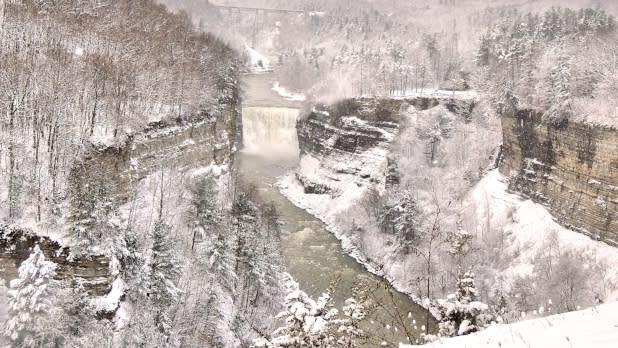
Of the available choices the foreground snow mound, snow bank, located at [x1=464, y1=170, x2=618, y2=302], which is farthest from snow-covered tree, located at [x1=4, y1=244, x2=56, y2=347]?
snow bank, located at [x1=464, y1=170, x2=618, y2=302]

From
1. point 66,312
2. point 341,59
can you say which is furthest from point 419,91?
point 66,312

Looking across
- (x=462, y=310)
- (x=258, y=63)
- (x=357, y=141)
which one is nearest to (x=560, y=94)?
(x=357, y=141)

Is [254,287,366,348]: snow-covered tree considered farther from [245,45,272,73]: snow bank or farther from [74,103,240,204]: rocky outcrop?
[245,45,272,73]: snow bank

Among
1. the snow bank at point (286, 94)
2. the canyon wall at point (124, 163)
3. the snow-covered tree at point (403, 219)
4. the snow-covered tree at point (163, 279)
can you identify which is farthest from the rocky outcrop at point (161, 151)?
the snow bank at point (286, 94)

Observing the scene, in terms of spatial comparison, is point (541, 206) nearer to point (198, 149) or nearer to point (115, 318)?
point (198, 149)

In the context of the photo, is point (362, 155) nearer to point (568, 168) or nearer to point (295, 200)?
→ point (295, 200)

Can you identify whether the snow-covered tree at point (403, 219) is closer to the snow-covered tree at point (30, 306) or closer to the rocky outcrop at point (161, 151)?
the rocky outcrop at point (161, 151)
